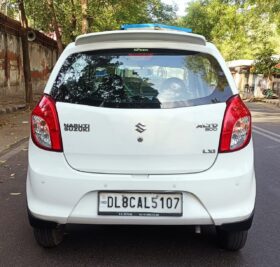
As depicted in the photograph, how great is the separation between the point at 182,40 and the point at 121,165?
1001mm

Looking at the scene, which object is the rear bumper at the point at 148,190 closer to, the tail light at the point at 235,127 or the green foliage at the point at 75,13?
the tail light at the point at 235,127

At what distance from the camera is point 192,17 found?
166 feet

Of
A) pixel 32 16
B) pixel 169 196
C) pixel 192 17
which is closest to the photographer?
pixel 169 196

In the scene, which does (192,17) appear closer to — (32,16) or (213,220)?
(32,16)

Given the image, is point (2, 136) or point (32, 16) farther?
point (32, 16)

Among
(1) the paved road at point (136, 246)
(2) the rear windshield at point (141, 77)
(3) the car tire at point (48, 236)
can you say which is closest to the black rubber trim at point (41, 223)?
(3) the car tire at point (48, 236)

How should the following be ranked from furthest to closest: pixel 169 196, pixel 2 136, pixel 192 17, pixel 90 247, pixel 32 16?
pixel 192 17
pixel 32 16
pixel 2 136
pixel 90 247
pixel 169 196

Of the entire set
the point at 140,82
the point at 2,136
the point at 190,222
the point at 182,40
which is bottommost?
the point at 2,136

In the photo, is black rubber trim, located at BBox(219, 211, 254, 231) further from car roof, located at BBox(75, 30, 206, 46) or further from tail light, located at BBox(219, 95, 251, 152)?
car roof, located at BBox(75, 30, 206, 46)

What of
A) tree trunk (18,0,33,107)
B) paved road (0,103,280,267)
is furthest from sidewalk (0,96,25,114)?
paved road (0,103,280,267)

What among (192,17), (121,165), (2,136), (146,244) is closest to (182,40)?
(121,165)

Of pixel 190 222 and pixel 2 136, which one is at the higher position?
pixel 190 222

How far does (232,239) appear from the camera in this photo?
3.80 m

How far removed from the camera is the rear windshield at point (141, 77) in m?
3.54
